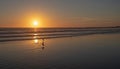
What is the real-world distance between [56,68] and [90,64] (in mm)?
2103

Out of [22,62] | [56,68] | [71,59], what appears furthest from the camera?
[71,59]

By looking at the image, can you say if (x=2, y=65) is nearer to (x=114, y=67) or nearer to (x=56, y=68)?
(x=56, y=68)

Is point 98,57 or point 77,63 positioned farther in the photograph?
point 98,57

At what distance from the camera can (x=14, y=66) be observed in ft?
38.1

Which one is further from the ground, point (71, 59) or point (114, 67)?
point (71, 59)

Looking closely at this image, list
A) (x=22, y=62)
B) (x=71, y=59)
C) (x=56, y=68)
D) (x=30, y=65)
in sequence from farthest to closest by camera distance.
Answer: (x=71, y=59)
(x=22, y=62)
(x=30, y=65)
(x=56, y=68)

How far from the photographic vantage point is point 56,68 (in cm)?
1119

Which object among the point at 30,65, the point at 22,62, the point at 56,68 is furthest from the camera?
the point at 22,62

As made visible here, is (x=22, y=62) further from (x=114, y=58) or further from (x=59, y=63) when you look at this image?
(x=114, y=58)

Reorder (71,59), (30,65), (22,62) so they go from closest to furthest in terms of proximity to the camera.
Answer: (30,65) → (22,62) → (71,59)

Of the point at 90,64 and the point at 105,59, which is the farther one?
the point at 105,59

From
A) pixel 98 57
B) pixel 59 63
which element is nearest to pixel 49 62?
pixel 59 63


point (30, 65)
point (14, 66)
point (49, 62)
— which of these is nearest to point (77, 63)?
point (49, 62)

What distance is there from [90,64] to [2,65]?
4.92m
